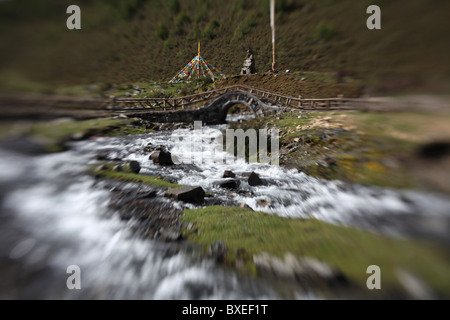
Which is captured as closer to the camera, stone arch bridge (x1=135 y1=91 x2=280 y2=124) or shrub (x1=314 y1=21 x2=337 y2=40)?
shrub (x1=314 y1=21 x2=337 y2=40)

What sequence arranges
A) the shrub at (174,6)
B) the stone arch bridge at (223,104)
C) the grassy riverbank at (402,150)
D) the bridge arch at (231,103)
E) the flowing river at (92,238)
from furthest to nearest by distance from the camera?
the bridge arch at (231,103), the stone arch bridge at (223,104), the shrub at (174,6), the flowing river at (92,238), the grassy riverbank at (402,150)

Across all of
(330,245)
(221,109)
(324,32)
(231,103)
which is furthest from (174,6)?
(221,109)

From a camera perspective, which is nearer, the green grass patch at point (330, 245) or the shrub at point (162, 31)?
the green grass patch at point (330, 245)

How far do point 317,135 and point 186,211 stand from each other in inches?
183

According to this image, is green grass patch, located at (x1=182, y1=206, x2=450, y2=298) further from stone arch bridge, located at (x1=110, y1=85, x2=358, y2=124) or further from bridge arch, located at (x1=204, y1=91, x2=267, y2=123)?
bridge arch, located at (x1=204, y1=91, x2=267, y2=123)

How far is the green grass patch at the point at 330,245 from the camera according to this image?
3.01 feet

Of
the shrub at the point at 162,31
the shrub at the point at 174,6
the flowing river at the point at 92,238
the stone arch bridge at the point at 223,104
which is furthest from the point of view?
the stone arch bridge at the point at 223,104

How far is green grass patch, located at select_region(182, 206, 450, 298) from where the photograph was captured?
3.01 feet

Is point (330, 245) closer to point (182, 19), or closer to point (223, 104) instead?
point (182, 19)

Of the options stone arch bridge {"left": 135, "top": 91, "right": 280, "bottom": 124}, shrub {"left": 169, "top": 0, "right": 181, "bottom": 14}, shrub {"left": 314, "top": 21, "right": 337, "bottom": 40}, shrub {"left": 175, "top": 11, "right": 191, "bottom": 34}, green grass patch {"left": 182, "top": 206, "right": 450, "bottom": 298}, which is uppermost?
stone arch bridge {"left": 135, "top": 91, "right": 280, "bottom": 124}

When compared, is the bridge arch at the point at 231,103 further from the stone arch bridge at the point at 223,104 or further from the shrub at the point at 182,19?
the shrub at the point at 182,19

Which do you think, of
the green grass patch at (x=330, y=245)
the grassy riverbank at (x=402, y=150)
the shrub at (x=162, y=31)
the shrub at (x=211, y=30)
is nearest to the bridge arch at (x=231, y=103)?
the grassy riverbank at (x=402, y=150)

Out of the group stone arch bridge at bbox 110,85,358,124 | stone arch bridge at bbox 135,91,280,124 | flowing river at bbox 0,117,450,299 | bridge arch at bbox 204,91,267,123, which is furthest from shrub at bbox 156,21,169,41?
bridge arch at bbox 204,91,267,123

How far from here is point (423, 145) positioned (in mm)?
887
